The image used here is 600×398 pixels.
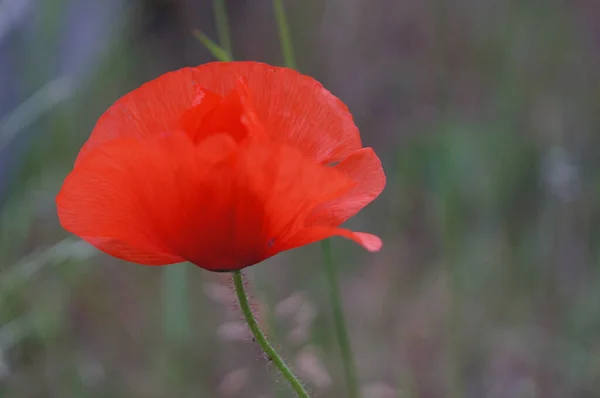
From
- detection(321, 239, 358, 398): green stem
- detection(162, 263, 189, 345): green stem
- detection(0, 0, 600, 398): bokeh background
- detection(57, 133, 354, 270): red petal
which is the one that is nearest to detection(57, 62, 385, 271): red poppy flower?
detection(57, 133, 354, 270): red petal

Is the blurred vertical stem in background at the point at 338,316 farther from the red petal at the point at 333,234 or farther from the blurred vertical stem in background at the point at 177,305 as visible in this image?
the blurred vertical stem in background at the point at 177,305

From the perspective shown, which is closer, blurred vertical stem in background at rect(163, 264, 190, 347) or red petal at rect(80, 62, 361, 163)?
red petal at rect(80, 62, 361, 163)

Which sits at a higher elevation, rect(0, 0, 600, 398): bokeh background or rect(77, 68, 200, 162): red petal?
rect(77, 68, 200, 162): red petal

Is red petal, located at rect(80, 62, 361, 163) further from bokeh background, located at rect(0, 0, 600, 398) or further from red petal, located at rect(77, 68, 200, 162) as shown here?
bokeh background, located at rect(0, 0, 600, 398)

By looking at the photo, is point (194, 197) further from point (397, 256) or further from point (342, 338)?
point (397, 256)

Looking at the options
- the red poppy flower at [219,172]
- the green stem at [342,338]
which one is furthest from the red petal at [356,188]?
the green stem at [342,338]

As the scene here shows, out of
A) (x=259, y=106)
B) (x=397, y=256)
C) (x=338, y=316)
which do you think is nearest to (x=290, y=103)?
(x=259, y=106)

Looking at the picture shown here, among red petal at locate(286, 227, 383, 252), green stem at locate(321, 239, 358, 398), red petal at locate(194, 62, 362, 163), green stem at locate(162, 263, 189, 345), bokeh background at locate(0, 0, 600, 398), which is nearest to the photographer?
red petal at locate(286, 227, 383, 252)

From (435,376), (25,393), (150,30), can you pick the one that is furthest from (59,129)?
(150,30)
